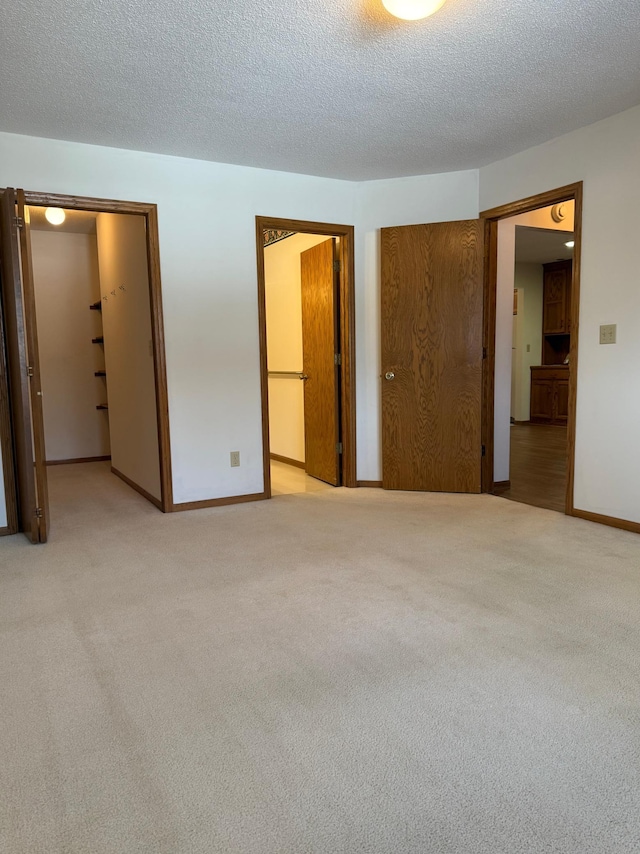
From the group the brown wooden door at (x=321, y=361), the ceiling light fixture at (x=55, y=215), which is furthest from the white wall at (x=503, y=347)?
the ceiling light fixture at (x=55, y=215)

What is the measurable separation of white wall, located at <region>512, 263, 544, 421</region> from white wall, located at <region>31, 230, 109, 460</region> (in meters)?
6.20

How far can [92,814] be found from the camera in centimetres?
126

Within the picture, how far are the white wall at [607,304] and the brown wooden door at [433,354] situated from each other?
81 centimetres

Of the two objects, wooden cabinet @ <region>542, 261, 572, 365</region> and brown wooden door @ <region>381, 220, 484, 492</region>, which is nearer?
brown wooden door @ <region>381, 220, 484, 492</region>

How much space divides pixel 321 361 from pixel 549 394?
17.1ft

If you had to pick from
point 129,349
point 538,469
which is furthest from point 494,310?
point 129,349

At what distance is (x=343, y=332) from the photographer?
446 cm

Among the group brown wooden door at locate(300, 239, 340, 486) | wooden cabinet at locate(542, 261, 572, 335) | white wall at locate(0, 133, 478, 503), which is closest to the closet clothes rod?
brown wooden door at locate(300, 239, 340, 486)

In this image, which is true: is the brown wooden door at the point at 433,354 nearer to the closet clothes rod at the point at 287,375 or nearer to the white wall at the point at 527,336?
the closet clothes rod at the point at 287,375

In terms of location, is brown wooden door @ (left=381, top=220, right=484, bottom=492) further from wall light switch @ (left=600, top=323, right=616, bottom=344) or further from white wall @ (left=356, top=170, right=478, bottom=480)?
wall light switch @ (left=600, top=323, right=616, bottom=344)

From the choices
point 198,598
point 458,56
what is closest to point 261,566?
point 198,598

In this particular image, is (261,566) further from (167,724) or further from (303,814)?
(303,814)

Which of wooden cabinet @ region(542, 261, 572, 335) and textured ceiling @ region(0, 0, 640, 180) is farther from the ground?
textured ceiling @ region(0, 0, 640, 180)

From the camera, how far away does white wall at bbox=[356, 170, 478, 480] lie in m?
4.21
